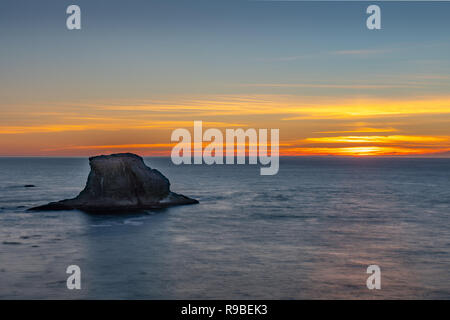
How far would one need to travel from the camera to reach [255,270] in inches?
1251

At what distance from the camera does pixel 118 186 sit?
6266 cm

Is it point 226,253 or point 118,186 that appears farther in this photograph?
point 118,186

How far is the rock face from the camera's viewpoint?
61656 mm

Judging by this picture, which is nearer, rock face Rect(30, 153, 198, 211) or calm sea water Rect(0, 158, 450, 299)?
calm sea water Rect(0, 158, 450, 299)

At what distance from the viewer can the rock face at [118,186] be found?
202 ft

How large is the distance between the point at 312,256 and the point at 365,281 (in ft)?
25.1

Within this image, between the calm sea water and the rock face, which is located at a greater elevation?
the rock face

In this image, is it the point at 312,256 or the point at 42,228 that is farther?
the point at 42,228
